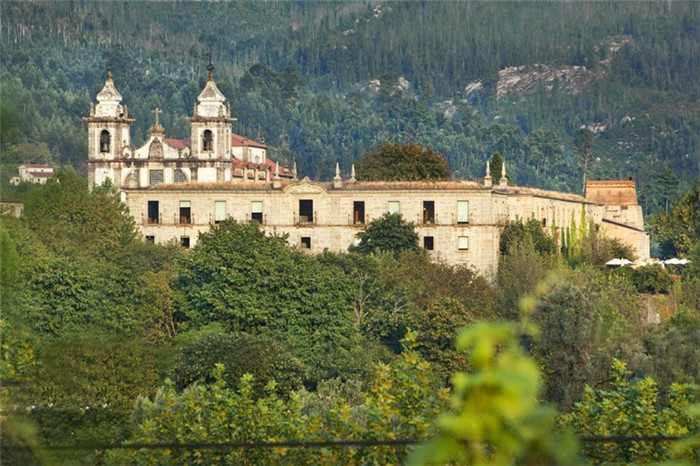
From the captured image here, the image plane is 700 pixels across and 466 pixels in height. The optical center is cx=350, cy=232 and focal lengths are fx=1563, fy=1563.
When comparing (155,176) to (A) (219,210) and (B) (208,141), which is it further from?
(A) (219,210)

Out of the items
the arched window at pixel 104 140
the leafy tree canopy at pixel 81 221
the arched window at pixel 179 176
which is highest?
the arched window at pixel 104 140

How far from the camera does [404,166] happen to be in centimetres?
8000

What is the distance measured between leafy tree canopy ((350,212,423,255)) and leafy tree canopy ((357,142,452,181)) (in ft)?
43.6

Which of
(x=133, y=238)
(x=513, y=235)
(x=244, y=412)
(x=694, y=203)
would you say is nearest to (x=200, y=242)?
(x=133, y=238)

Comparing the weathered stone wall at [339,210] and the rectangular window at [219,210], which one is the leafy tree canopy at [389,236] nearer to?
the weathered stone wall at [339,210]

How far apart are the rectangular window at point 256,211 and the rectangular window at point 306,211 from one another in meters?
1.72

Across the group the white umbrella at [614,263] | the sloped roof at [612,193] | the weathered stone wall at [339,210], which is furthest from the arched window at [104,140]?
the white umbrella at [614,263]

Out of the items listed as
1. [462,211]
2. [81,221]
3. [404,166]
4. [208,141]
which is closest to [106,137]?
[208,141]

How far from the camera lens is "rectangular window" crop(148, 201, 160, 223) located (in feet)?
220

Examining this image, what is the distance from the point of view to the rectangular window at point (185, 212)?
6669 cm

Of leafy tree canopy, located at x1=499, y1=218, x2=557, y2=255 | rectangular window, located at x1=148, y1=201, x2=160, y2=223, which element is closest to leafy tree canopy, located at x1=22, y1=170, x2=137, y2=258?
rectangular window, located at x1=148, y1=201, x2=160, y2=223

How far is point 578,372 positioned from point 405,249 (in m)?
20.1

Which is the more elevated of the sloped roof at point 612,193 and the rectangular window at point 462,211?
the sloped roof at point 612,193

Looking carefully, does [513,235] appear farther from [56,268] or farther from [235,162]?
[235,162]
